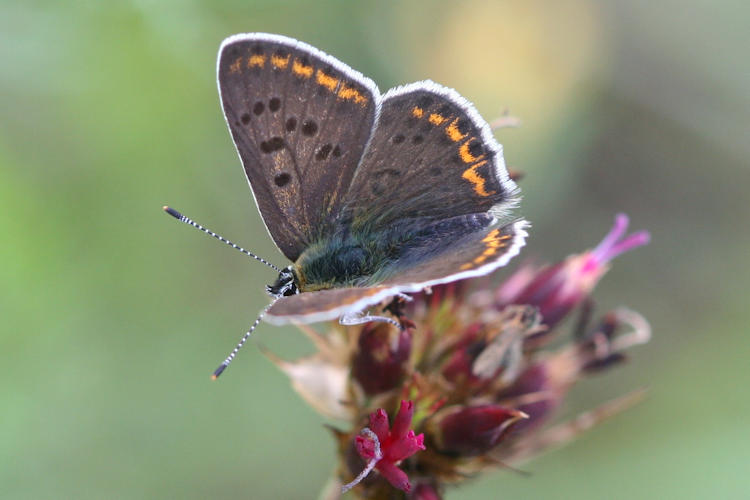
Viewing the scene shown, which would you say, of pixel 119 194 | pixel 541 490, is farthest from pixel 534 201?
pixel 119 194

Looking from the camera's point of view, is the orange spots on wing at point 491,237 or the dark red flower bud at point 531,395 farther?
the dark red flower bud at point 531,395

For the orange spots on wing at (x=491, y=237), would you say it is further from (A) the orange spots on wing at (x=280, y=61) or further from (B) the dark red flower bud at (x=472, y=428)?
(A) the orange spots on wing at (x=280, y=61)

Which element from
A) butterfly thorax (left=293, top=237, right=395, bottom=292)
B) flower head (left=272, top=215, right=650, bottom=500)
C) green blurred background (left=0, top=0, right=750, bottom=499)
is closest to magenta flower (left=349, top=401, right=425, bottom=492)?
flower head (left=272, top=215, right=650, bottom=500)

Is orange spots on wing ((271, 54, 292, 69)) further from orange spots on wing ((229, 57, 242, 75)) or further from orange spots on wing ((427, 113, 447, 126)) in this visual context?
orange spots on wing ((427, 113, 447, 126))

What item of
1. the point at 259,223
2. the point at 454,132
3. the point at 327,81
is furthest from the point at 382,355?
the point at 259,223

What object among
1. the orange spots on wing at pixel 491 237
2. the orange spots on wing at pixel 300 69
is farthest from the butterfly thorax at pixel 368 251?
the orange spots on wing at pixel 300 69

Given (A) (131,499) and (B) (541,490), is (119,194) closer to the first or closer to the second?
(A) (131,499)
